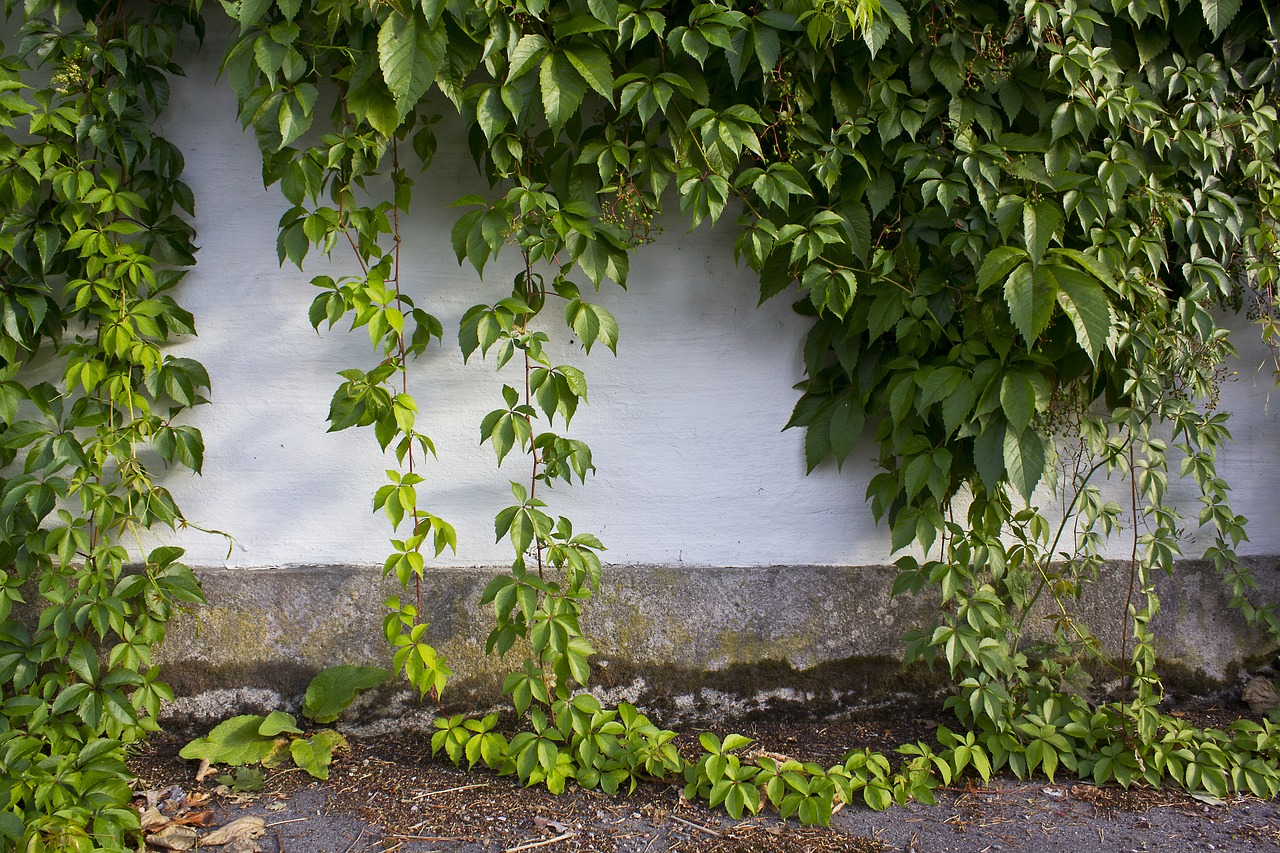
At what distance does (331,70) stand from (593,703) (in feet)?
5.98

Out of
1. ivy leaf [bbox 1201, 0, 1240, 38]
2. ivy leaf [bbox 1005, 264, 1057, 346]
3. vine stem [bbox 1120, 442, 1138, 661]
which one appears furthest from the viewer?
vine stem [bbox 1120, 442, 1138, 661]

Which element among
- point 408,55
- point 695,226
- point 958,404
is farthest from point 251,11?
point 958,404

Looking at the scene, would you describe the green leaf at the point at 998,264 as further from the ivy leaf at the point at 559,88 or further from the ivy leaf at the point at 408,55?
the ivy leaf at the point at 408,55

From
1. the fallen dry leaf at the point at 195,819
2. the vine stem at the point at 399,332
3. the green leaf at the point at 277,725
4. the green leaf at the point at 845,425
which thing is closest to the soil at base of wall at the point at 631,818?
the fallen dry leaf at the point at 195,819

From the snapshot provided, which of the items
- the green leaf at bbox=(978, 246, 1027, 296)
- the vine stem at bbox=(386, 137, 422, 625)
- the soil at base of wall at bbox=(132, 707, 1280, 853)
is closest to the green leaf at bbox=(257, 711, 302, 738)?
the soil at base of wall at bbox=(132, 707, 1280, 853)

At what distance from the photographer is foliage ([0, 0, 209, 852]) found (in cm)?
222

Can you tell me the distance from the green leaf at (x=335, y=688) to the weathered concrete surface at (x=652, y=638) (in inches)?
3.1

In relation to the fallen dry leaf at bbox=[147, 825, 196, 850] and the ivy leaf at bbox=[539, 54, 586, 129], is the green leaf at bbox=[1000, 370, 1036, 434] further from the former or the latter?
the fallen dry leaf at bbox=[147, 825, 196, 850]

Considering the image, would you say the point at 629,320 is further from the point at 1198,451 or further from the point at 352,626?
the point at 1198,451

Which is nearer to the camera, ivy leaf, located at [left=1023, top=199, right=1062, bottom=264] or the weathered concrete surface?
ivy leaf, located at [left=1023, top=199, right=1062, bottom=264]

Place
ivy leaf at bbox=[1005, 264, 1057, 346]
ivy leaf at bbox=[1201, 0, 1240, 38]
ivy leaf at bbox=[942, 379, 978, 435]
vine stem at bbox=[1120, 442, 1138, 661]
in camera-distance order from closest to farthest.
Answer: ivy leaf at bbox=[1005, 264, 1057, 346] → ivy leaf at bbox=[942, 379, 978, 435] → ivy leaf at bbox=[1201, 0, 1240, 38] → vine stem at bbox=[1120, 442, 1138, 661]

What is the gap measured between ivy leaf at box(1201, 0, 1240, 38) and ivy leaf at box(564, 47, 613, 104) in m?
1.63

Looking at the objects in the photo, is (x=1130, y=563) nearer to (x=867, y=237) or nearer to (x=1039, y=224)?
(x=1039, y=224)

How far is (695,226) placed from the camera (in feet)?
7.43
